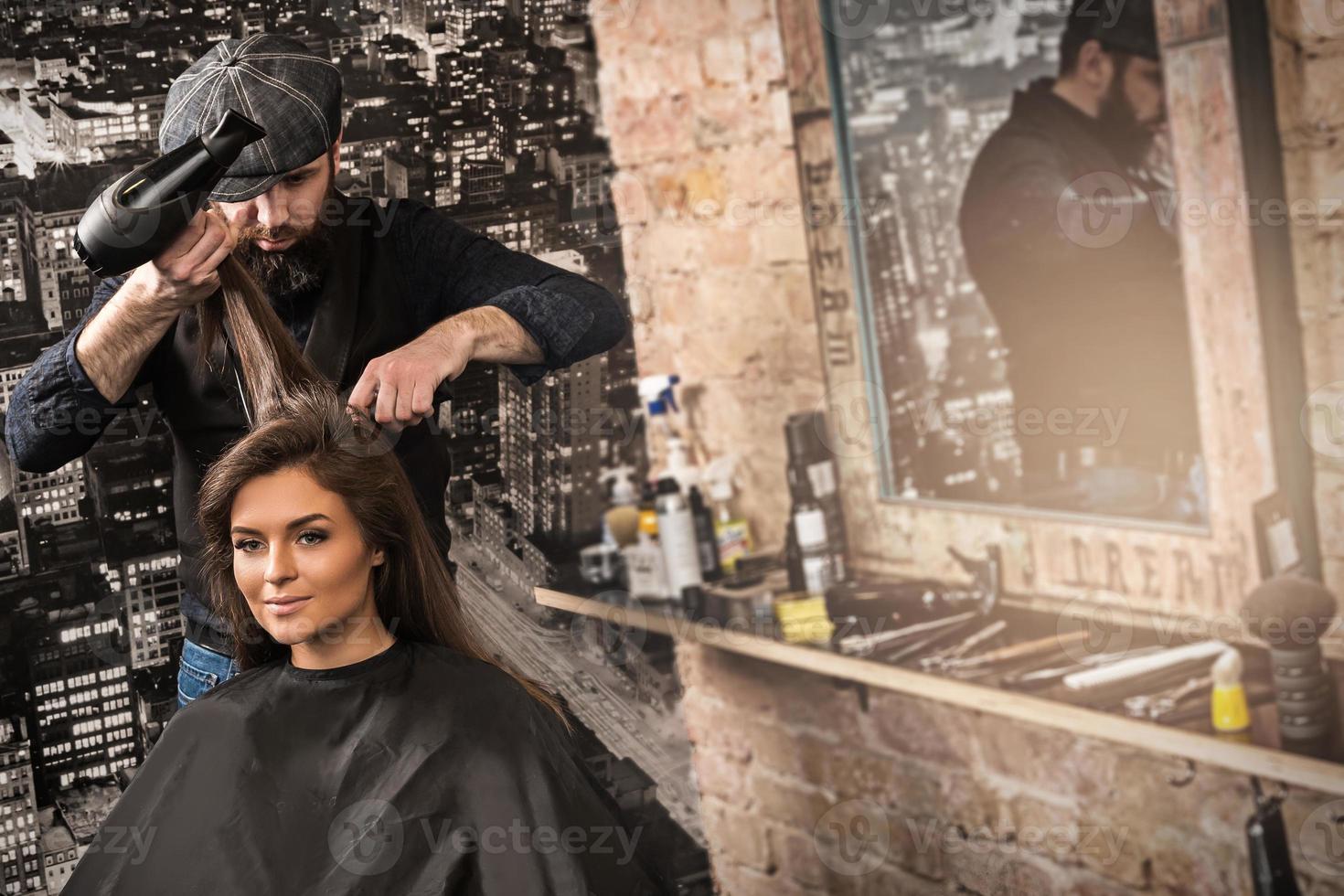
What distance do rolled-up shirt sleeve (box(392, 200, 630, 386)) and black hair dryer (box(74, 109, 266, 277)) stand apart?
402 millimetres

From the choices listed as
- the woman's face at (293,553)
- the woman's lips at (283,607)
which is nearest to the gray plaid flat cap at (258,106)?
the woman's face at (293,553)

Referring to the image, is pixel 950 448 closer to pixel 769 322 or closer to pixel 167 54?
pixel 769 322

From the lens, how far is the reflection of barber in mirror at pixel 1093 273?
1921 mm

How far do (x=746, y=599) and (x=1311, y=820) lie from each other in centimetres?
104

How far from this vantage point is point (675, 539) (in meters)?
2.46

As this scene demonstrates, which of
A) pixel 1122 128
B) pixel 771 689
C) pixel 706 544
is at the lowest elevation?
pixel 771 689

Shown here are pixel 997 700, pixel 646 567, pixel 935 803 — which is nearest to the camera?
pixel 997 700

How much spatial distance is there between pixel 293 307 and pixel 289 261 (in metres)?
0.09

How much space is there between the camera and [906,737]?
2.41 metres

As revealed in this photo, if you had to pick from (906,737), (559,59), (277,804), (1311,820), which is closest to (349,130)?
(559,59)

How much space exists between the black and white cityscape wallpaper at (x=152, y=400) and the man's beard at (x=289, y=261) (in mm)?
461

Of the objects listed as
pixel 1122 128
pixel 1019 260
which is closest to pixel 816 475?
pixel 1019 260

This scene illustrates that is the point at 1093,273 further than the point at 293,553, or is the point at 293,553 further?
the point at 1093,273

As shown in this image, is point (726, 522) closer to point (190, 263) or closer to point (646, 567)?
point (646, 567)
